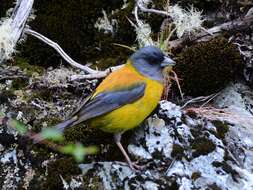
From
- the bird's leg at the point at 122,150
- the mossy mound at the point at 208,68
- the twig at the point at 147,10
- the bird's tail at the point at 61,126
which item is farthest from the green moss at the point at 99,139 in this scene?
the twig at the point at 147,10

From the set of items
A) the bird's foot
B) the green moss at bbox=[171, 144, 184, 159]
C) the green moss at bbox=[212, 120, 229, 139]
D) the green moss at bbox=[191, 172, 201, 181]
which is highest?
the green moss at bbox=[212, 120, 229, 139]

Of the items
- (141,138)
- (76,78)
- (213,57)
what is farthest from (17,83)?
(213,57)

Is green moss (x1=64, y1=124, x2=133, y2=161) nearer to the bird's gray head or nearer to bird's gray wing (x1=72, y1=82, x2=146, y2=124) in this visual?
bird's gray wing (x1=72, y1=82, x2=146, y2=124)

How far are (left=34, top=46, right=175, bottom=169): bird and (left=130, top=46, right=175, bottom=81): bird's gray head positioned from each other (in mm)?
137

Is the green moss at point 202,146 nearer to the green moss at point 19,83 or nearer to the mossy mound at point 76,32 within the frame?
the mossy mound at point 76,32

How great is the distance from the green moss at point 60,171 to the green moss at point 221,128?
1085 mm

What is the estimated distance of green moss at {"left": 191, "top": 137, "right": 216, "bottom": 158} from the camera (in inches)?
160

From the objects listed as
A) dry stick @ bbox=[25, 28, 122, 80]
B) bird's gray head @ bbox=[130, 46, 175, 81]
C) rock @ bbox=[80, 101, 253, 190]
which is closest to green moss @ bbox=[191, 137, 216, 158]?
rock @ bbox=[80, 101, 253, 190]

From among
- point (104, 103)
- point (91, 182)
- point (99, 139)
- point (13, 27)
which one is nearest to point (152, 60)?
point (104, 103)

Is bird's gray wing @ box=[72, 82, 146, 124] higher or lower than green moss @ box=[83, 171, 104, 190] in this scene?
higher

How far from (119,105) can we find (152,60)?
0.59 m

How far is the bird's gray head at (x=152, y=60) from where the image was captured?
458 cm

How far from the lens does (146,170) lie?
3969 millimetres

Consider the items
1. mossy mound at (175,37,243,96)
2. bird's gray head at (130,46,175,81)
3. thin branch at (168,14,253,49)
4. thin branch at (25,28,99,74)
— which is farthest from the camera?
thin branch at (168,14,253,49)
